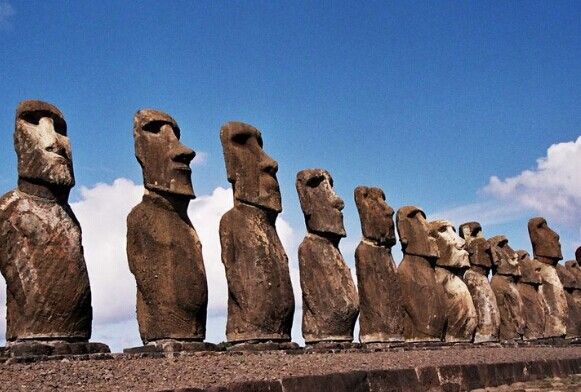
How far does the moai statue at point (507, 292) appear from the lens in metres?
19.9

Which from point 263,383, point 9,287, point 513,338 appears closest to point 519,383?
point 263,383

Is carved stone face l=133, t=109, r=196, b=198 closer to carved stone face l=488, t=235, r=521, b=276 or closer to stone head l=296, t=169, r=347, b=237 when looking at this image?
stone head l=296, t=169, r=347, b=237

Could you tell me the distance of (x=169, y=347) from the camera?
957 cm

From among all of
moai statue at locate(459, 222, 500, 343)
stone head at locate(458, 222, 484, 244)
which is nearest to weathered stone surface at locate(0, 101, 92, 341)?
moai statue at locate(459, 222, 500, 343)

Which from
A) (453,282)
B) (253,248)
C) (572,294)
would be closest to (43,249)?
(253,248)

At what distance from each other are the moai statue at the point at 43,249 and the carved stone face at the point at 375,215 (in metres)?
6.71

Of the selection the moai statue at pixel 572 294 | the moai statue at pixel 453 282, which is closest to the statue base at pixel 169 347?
the moai statue at pixel 453 282

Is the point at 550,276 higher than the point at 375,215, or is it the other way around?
the point at 550,276

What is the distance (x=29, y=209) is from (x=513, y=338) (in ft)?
45.1

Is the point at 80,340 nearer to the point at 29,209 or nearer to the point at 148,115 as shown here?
the point at 29,209

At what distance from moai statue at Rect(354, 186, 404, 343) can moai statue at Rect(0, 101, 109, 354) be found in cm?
644

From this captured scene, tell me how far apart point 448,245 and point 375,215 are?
3.00m

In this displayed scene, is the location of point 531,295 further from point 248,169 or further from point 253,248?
point 253,248

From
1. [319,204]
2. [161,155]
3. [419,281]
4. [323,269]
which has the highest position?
[319,204]
